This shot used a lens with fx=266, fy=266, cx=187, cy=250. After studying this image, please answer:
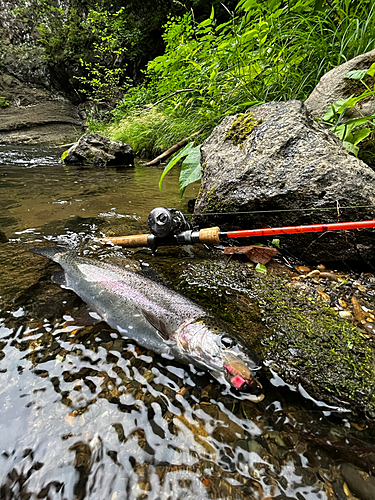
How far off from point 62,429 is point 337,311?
2.13m

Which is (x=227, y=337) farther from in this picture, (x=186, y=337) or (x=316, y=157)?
(x=316, y=157)

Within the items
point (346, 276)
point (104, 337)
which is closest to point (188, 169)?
point (346, 276)

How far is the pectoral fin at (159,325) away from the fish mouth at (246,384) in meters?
0.56

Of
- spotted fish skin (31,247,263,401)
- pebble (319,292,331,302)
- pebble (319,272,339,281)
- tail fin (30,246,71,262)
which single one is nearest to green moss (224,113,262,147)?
pebble (319,272,339,281)

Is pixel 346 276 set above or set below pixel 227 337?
below

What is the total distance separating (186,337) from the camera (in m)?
1.95

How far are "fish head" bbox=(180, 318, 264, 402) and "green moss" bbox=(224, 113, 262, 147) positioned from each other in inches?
97.4

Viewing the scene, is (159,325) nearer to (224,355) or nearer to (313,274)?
(224,355)

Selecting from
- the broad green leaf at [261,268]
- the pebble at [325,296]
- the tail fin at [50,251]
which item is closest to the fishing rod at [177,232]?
the broad green leaf at [261,268]

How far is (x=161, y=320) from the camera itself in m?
2.12

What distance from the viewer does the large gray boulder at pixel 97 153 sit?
32.1 feet

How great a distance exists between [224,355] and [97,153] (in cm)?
977

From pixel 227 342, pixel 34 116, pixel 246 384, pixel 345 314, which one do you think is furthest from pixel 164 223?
pixel 34 116

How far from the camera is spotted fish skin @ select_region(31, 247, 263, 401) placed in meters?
1.72
